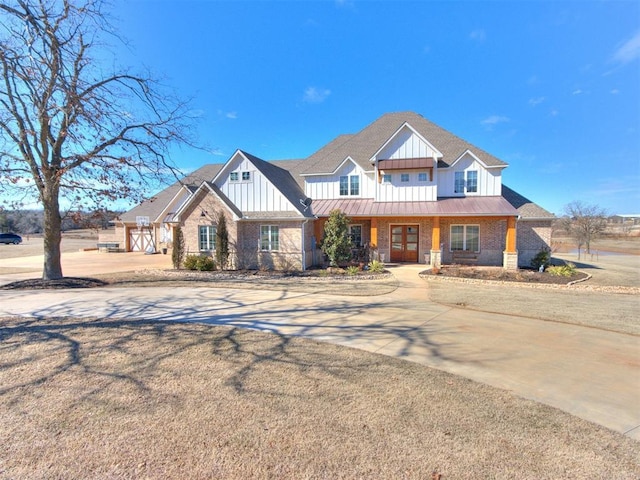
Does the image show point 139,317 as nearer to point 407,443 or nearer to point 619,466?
point 407,443

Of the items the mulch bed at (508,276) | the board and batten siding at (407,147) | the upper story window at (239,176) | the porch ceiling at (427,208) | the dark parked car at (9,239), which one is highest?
the board and batten siding at (407,147)

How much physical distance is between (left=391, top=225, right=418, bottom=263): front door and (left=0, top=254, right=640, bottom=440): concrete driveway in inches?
330

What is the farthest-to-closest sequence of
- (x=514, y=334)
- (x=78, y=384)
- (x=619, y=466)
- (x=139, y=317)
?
(x=139, y=317), (x=514, y=334), (x=78, y=384), (x=619, y=466)

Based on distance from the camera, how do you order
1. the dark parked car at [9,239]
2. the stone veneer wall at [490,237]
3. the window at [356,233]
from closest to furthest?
the stone veneer wall at [490,237]
the window at [356,233]
the dark parked car at [9,239]

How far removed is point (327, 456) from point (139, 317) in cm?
629

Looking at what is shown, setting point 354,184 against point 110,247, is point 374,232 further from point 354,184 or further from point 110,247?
point 110,247

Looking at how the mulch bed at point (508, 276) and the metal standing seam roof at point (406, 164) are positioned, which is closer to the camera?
the mulch bed at point (508, 276)

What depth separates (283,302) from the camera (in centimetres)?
922

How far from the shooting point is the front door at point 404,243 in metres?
19.2

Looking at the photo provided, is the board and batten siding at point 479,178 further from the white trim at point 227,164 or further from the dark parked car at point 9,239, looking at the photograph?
the dark parked car at point 9,239

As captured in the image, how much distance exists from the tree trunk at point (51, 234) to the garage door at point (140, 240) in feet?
52.1

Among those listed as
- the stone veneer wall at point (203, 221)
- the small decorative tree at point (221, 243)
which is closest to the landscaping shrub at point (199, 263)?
the small decorative tree at point (221, 243)

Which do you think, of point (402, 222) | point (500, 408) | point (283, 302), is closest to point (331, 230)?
point (402, 222)

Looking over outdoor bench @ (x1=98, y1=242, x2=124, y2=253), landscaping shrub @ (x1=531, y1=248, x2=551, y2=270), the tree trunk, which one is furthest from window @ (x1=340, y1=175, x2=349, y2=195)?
outdoor bench @ (x1=98, y1=242, x2=124, y2=253)
